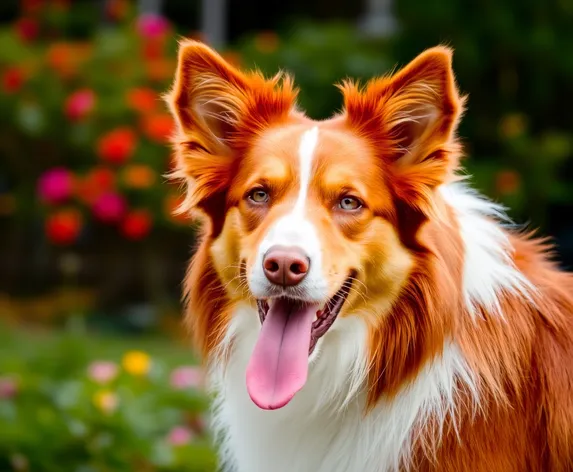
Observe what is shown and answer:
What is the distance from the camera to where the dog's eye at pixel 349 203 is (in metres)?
3.04

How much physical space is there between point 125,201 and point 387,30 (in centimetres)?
405

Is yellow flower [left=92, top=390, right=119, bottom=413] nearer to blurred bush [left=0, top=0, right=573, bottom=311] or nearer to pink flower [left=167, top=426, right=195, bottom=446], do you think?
pink flower [left=167, top=426, right=195, bottom=446]

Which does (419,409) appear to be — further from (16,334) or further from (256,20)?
(256,20)

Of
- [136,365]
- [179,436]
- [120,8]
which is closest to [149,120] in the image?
[120,8]

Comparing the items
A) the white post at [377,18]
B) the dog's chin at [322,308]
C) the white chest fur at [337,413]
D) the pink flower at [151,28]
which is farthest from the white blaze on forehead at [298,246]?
the white post at [377,18]

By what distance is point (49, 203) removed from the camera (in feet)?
27.6

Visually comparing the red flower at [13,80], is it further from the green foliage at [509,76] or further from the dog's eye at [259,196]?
the dog's eye at [259,196]

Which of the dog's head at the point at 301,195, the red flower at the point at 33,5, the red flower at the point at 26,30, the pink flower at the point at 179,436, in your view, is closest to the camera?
the dog's head at the point at 301,195

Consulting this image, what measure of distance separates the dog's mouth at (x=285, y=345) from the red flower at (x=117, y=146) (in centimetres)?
530

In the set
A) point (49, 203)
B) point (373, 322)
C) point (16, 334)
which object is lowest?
point (16, 334)

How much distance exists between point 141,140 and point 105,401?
4.17 m

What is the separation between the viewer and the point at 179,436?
16.3ft

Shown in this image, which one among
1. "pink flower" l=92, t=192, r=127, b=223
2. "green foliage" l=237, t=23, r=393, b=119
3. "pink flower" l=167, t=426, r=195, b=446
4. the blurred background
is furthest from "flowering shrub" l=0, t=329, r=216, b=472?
"green foliage" l=237, t=23, r=393, b=119

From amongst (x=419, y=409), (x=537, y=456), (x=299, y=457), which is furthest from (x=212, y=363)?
(x=537, y=456)
